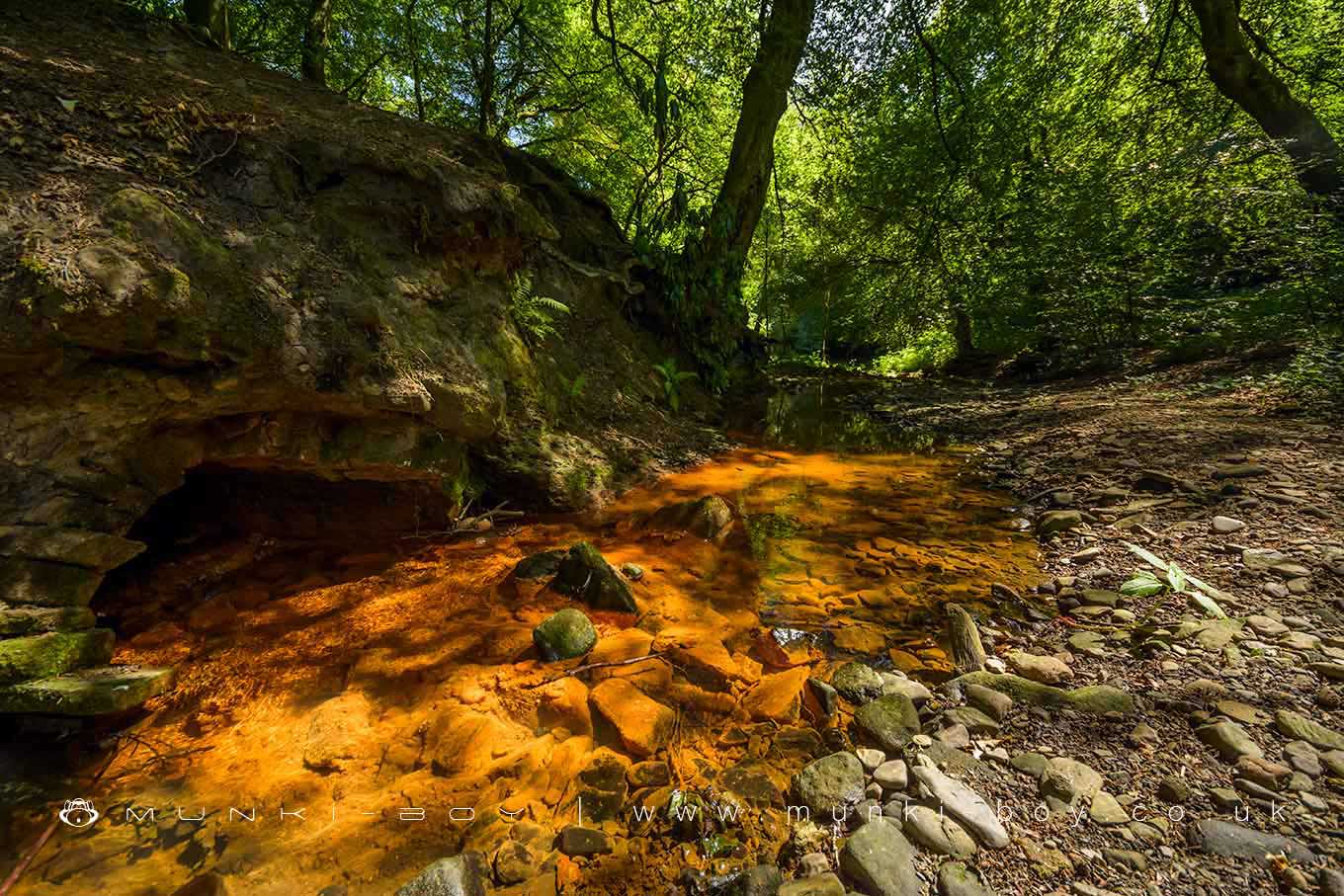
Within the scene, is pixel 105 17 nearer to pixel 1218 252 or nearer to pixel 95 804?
pixel 95 804

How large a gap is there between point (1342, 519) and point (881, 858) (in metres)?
3.73

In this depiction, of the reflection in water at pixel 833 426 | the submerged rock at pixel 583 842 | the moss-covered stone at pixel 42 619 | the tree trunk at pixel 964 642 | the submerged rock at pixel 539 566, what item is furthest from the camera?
the reflection in water at pixel 833 426

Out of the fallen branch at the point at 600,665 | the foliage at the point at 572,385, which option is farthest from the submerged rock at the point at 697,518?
the foliage at the point at 572,385

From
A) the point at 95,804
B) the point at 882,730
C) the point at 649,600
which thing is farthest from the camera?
the point at 649,600

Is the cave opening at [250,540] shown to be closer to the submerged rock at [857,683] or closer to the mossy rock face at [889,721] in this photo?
the submerged rock at [857,683]

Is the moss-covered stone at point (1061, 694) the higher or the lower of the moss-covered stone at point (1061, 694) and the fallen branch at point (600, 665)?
the higher

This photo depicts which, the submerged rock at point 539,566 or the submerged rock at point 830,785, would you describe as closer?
the submerged rock at point 830,785

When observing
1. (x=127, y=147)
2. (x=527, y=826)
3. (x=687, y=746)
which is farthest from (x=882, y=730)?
(x=127, y=147)

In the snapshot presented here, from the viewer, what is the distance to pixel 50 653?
6.43ft

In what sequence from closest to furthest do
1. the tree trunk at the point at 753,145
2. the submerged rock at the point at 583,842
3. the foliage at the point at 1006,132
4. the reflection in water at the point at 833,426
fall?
the submerged rock at the point at 583,842 < the foliage at the point at 1006,132 < the reflection in water at the point at 833,426 < the tree trunk at the point at 753,145

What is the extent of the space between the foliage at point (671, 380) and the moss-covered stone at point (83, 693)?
5.78 meters

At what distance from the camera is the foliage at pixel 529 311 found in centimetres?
507

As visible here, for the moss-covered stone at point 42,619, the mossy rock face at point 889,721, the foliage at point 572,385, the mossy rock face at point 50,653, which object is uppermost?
the foliage at point 572,385

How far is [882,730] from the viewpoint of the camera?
1901 millimetres
